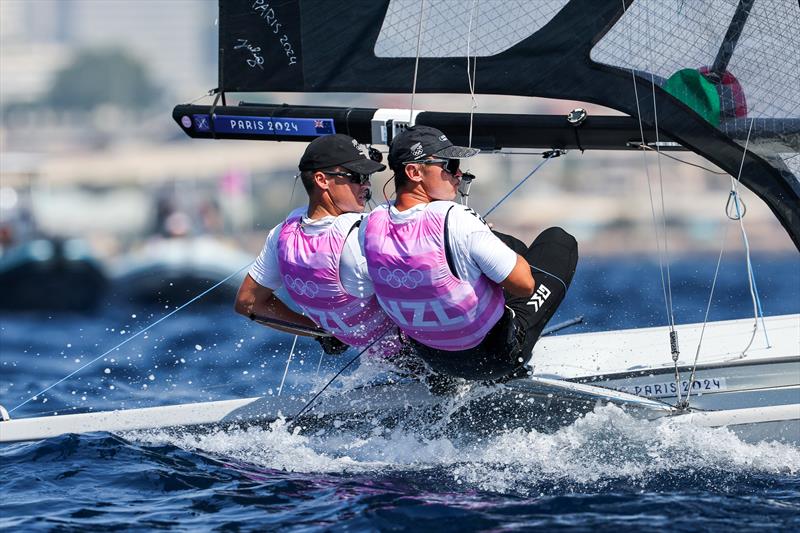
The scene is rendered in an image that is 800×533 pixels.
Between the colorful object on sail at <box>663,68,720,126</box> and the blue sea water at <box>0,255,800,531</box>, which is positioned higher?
the colorful object on sail at <box>663,68,720,126</box>

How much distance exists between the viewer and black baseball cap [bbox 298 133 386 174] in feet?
11.5

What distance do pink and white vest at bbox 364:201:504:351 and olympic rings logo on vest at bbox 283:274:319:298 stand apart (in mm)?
200

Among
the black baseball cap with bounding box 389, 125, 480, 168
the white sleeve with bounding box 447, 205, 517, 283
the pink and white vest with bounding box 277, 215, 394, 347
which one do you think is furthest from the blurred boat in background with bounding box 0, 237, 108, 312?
the white sleeve with bounding box 447, 205, 517, 283

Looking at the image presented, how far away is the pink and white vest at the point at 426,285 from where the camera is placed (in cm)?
334

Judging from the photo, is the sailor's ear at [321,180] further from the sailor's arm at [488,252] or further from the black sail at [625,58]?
the black sail at [625,58]

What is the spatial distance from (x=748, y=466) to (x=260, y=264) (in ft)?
5.04

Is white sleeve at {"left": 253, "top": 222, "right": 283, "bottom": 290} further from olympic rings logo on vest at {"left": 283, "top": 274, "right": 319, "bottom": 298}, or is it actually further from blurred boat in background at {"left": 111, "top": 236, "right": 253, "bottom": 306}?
blurred boat in background at {"left": 111, "top": 236, "right": 253, "bottom": 306}

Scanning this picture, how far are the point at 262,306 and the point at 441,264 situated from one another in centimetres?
74

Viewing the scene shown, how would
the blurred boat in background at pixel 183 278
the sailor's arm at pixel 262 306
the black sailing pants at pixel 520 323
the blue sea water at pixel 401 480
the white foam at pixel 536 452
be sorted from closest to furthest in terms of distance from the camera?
the blue sea water at pixel 401 480, the white foam at pixel 536 452, the black sailing pants at pixel 520 323, the sailor's arm at pixel 262 306, the blurred boat in background at pixel 183 278

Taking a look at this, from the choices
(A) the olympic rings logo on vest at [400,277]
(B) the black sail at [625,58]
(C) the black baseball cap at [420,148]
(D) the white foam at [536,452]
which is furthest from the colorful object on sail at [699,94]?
(A) the olympic rings logo on vest at [400,277]

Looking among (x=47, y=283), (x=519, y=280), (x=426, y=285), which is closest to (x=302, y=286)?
(x=426, y=285)

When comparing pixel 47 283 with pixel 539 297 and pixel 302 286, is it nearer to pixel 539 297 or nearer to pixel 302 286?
pixel 302 286

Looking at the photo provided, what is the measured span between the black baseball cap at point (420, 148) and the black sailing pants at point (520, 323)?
14.8 inches

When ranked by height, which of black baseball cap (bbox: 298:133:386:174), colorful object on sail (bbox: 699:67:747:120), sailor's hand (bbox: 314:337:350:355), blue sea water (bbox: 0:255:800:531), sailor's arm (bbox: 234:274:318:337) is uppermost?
colorful object on sail (bbox: 699:67:747:120)
